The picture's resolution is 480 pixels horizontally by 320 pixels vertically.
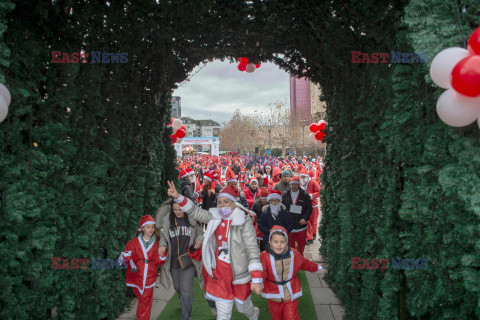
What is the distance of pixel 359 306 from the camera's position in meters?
4.31

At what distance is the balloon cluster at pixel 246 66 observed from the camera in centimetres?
785

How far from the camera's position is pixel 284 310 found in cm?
396

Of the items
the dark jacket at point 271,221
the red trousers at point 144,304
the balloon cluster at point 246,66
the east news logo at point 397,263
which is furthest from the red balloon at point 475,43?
the balloon cluster at point 246,66

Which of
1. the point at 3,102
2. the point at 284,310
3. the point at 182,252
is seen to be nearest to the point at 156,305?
the point at 182,252

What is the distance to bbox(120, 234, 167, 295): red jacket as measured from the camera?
175 inches

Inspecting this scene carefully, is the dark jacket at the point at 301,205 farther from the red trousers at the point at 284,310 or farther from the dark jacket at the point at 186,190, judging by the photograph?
the red trousers at the point at 284,310

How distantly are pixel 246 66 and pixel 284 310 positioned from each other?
5.80 m

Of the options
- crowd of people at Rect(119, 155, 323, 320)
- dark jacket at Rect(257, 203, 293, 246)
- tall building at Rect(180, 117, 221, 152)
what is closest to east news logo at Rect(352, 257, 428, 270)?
crowd of people at Rect(119, 155, 323, 320)

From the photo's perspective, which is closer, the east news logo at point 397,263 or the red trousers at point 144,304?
the east news logo at point 397,263

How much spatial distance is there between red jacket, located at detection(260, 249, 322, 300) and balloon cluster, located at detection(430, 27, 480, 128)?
2434mm

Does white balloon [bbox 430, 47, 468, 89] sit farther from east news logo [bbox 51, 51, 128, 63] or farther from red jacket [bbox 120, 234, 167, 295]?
red jacket [bbox 120, 234, 167, 295]

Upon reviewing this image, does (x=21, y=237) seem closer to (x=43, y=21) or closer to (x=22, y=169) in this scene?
(x=22, y=169)

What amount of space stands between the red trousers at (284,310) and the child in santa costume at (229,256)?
0.33 meters

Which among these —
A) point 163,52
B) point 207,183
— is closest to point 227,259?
point 163,52
